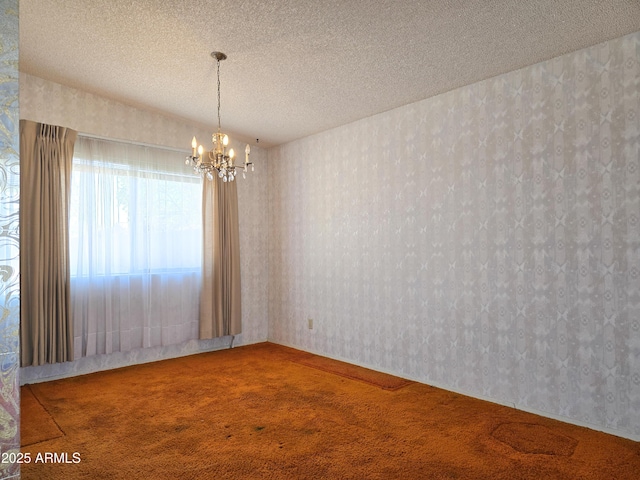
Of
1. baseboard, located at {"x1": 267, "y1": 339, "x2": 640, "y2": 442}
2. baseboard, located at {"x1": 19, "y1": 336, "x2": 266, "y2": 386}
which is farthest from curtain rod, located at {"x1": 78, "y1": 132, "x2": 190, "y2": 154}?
baseboard, located at {"x1": 267, "y1": 339, "x2": 640, "y2": 442}

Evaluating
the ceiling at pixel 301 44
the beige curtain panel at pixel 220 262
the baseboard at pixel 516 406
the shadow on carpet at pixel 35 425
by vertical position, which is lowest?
the baseboard at pixel 516 406

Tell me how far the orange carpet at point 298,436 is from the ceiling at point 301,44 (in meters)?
2.76

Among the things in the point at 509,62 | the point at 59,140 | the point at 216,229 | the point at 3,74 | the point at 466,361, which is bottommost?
the point at 466,361

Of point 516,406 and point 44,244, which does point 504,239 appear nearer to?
point 516,406

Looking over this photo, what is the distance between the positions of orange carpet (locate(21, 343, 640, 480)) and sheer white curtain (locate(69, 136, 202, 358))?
722 millimetres

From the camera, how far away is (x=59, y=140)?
162 inches

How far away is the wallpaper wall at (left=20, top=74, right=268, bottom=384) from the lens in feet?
13.5

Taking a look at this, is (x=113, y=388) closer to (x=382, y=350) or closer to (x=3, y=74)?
(x=382, y=350)

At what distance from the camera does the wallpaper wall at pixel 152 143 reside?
4105 millimetres

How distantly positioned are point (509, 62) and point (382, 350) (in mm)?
2923

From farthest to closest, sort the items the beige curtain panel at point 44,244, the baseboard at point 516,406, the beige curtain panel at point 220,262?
the beige curtain panel at point 220,262 < the beige curtain panel at point 44,244 < the baseboard at point 516,406

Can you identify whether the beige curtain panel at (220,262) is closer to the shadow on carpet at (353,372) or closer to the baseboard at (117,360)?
the baseboard at (117,360)

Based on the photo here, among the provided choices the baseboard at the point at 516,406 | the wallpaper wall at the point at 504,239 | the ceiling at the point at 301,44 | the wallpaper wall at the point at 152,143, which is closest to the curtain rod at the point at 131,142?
the wallpaper wall at the point at 152,143

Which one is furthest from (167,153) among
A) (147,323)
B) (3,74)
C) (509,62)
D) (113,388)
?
(509,62)
